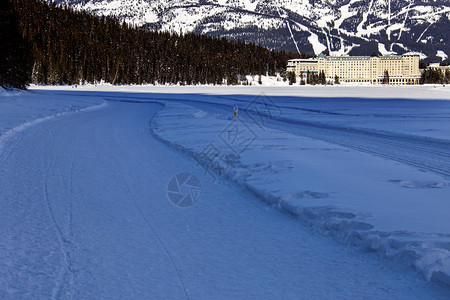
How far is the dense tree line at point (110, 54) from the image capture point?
323 feet

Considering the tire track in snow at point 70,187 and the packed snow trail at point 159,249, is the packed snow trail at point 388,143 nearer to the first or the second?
the packed snow trail at point 159,249

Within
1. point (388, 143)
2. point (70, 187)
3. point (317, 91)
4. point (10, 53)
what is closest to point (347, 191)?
point (70, 187)

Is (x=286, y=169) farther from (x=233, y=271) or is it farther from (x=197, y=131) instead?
(x=197, y=131)

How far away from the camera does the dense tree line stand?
323ft

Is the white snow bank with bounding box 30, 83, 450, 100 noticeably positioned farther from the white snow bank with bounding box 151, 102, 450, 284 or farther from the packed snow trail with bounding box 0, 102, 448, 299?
the packed snow trail with bounding box 0, 102, 448, 299

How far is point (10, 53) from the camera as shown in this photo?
154 ft

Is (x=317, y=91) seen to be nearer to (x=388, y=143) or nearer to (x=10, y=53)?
(x=10, y=53)

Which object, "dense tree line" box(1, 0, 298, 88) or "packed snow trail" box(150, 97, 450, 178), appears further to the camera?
"dense tree line" box(1, 0, 298, 88)

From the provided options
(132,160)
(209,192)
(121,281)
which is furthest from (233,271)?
(132,160)

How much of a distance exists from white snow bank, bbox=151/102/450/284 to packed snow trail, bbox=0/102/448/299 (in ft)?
0.88

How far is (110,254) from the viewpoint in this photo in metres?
4.70

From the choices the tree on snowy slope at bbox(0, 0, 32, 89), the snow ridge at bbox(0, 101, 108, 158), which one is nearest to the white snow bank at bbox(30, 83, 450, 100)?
the tree on snowy slope at bbox(0, 0, 32, 89)

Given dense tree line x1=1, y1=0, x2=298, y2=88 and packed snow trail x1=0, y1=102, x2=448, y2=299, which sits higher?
dense tree line x1=1, y1=0, x2=298, y2=88

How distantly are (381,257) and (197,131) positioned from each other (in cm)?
1135
